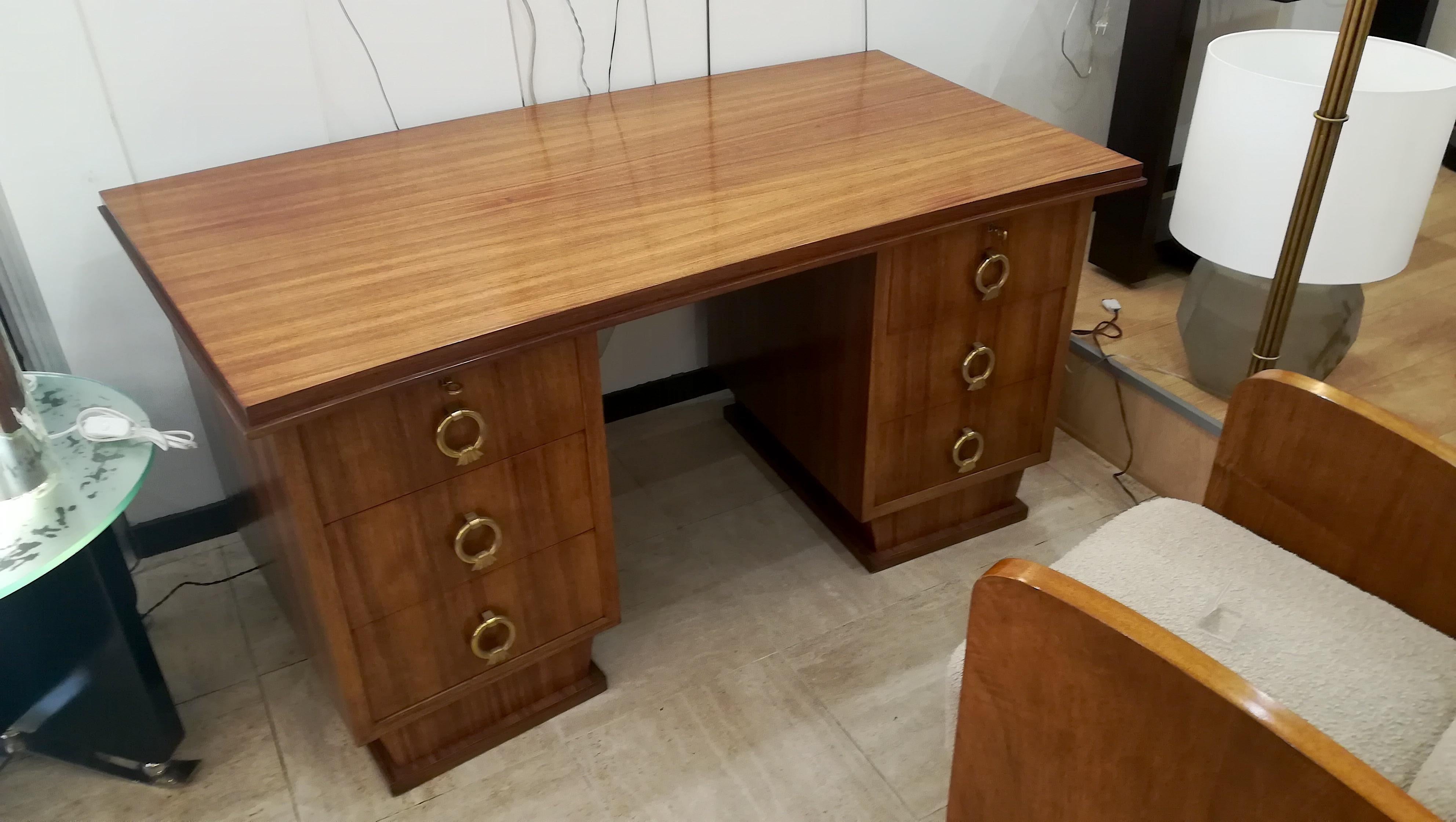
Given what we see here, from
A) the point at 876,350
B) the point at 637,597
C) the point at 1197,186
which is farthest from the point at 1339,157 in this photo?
the point at 637,597

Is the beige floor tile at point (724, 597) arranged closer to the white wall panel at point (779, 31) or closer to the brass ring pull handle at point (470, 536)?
the brass ring pull handle at point (470, 536)

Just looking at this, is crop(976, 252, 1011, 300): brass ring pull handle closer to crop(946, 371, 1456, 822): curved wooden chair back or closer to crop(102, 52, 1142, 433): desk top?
crop(102, 52, 1142, 433): desk top

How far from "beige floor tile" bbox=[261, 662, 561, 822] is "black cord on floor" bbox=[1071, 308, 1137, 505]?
1.08 metres

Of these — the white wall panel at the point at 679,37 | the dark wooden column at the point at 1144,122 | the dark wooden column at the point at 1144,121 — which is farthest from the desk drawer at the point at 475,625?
the dark wooden column at the point at 1144,122

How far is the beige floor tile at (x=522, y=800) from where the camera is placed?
4.30 feet

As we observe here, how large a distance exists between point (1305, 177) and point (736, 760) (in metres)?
1.02

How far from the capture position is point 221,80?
1429mm

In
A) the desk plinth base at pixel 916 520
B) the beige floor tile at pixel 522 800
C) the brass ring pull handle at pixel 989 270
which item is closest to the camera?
the beige floor tile at pixel 522 800

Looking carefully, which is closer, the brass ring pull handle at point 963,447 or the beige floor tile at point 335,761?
the beige floor tile at point 335,761

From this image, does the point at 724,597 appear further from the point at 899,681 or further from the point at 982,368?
the point at 982,368

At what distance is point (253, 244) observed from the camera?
1229mm

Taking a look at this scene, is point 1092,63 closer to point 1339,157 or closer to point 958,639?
point 1339,157

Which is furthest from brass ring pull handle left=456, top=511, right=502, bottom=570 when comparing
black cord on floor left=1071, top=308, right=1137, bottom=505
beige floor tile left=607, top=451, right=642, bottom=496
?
black cord on floor left=1071, top=308, right=1137, bottom=505

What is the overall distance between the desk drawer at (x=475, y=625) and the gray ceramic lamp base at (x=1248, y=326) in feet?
3.66
